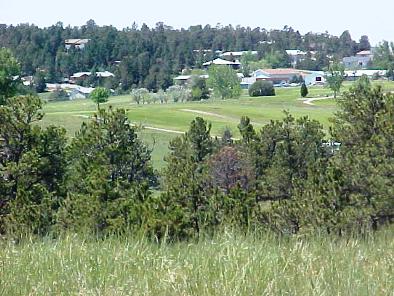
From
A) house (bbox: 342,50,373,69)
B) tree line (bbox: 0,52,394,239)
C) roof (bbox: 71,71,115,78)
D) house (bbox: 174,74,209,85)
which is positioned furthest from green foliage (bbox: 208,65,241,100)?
tree line (bbox: 0,52,394,239)

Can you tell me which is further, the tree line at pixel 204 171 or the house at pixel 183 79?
the house at pixel 183 79

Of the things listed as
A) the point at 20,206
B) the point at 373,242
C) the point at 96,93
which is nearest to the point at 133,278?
the point at 373,242

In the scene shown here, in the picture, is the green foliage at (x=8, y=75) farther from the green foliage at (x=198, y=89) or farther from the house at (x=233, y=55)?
the house at (x=233, y=55)

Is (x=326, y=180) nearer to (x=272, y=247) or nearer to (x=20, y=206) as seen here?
(x=20, y=206)

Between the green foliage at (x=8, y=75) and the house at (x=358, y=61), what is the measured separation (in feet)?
300

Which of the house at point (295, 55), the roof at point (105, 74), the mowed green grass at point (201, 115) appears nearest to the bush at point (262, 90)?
the mowed green grass at point (201, 115)

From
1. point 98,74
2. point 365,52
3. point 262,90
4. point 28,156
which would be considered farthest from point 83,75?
point 28,156

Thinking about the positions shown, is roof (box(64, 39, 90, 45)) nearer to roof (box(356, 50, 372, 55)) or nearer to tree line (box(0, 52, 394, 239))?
roof (box(356, 50, 372, 55))

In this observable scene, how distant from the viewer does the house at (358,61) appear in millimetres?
146000

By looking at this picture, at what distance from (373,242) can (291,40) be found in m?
163

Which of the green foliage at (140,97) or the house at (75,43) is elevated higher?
the house at (75,43)

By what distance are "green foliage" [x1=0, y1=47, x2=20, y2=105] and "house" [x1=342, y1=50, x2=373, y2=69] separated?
91408mm

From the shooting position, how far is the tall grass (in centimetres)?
436

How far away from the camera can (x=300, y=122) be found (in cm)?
3155
